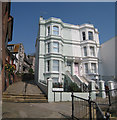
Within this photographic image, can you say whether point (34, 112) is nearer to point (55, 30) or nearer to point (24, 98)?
point (24, 98)

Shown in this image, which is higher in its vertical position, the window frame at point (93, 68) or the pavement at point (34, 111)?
the window frame at point (93, 68)

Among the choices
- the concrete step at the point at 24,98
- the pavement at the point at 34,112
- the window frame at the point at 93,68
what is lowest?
→ the concrete step at the point at 24,98

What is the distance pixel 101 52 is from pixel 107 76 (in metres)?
4.71

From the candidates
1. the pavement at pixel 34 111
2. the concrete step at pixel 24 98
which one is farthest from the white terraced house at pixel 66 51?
the pavement at pixel 34 111

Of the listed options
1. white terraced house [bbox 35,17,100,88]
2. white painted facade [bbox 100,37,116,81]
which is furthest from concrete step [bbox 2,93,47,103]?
white painted facade [bbox 100,37,116,81]

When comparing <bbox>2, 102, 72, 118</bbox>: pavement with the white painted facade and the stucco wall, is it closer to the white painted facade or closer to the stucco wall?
the white painted facade

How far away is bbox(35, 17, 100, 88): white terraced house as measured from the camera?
17.0 m

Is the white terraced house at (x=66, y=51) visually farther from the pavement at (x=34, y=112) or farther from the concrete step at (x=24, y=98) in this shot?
the pavement at (x=34, y=112)

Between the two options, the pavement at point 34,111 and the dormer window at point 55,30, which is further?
the dormer window at point 55,30

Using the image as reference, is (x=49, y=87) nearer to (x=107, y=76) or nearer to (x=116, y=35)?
(x=107, y=76)

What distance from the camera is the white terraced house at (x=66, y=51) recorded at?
Result: 55.7 feet

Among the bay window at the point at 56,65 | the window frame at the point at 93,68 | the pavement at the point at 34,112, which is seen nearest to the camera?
the pavement at the point at 34,112

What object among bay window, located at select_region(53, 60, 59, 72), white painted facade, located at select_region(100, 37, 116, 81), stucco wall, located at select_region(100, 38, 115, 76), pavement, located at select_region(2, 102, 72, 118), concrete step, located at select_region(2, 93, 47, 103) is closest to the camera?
pavement, located at select_region(2, 102, 72, 118)

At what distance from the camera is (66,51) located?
19.1 meters
